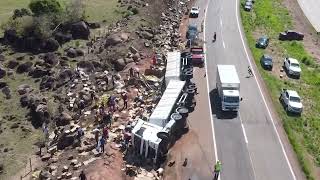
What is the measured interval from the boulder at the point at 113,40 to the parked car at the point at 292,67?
2181 cm

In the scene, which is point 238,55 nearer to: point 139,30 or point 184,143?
point 139,30

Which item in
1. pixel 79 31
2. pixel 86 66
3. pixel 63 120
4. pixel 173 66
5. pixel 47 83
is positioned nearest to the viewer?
pixel 63 120

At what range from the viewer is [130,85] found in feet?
170

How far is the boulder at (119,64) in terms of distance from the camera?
5670cm

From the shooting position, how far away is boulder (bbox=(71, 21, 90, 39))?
214ft

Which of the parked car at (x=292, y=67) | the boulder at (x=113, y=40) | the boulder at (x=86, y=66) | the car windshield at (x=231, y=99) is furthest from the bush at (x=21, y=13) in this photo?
the parked car at (x=292, y=67)

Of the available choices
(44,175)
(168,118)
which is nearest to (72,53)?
(168,118)

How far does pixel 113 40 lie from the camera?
6191 centimetres

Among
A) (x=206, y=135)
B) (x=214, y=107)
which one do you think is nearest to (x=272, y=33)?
(x=214, y=107)

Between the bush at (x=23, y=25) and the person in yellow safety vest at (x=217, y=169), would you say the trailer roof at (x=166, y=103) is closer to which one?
the person in yellow safety vest at (x=217, y=169)

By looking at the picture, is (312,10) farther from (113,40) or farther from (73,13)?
(73,13)

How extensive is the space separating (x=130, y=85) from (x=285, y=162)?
62.4 ft

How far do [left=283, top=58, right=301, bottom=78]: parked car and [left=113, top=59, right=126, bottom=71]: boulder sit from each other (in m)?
20.8

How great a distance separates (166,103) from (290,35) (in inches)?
1364
